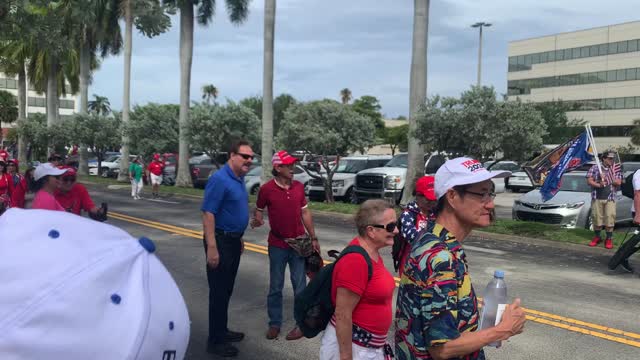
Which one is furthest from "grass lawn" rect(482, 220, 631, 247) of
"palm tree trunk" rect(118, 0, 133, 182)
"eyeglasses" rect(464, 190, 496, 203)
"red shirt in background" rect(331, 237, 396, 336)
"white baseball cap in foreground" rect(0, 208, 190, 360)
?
"palm tree trunk" rect(118, 0, 133, 182)

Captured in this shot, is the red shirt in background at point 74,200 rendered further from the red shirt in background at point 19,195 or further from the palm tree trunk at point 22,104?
the palm tree trunk at point 22,104

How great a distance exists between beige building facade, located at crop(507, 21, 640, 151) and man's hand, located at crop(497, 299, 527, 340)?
68492 millimetres

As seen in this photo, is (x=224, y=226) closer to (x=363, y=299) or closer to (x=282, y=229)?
(x=282, y=229)

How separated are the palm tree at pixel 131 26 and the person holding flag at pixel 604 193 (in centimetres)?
2230

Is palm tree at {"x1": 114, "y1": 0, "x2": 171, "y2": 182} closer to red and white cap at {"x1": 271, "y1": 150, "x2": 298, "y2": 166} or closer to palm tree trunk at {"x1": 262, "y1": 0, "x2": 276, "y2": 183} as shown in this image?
palm tree trunk at {"x1": 262, "y1": 0, "x2": 276, "y2": 183}

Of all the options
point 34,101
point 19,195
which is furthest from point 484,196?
point 34,101

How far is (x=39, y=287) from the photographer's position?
129 cm

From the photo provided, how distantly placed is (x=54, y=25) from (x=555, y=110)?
48.1 meters

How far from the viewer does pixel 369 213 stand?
3289mm

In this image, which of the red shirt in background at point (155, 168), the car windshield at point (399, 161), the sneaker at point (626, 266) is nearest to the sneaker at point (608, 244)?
the sneaker at point (626, 266)

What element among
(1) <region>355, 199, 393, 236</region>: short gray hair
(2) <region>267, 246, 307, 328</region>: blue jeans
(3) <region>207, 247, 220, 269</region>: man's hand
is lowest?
(2) <region>267, 246, 307, 328</region>: blue jeans

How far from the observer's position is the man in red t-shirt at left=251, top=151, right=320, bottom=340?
5688 mm

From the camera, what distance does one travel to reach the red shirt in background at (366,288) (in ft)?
9.83

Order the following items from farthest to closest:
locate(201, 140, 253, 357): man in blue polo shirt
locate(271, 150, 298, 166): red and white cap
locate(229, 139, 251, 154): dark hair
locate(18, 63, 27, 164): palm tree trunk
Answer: locate(18, 63, 27, 164): palm tree trunk
locate(271, 150, 298, 166): red and white cap
locate(229, 139, 251, 154): dark hair
locate(201, 140, 253, 357): man in blue polo shirt
